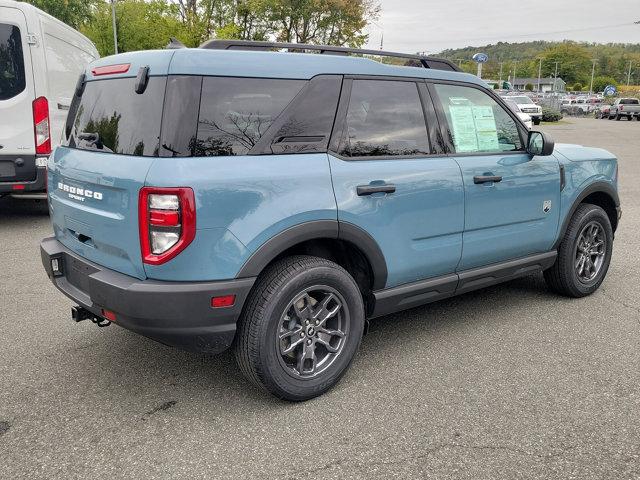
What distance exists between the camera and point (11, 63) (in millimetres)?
6965

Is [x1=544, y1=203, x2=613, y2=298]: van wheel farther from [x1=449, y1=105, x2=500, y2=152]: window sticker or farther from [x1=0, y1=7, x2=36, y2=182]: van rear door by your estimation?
[x1=0, y1=7, x2=36, y2=182]: van rear door

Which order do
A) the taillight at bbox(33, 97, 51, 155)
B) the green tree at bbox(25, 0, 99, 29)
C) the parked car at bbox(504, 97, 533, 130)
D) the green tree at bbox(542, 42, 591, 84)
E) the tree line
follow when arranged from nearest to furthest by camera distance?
the parked car at bbox(504, 97, 533, 130), the taillight at bbox(33, 97, 51, 155), the green tree at bbox(25, 0, 99, 29), the tree line, the green tree at bbox(542, 42, 591, 84)

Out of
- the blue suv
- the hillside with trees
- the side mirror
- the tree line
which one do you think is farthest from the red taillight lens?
the hillside with trees

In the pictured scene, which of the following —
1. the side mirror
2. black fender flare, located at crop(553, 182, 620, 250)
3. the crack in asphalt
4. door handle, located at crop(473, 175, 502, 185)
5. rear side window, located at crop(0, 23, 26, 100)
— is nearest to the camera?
the crack in asphalt

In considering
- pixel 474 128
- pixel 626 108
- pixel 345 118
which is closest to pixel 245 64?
pixel 345 118

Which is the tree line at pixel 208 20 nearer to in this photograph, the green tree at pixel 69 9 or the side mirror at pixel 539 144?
the green tree at pixel 69 9

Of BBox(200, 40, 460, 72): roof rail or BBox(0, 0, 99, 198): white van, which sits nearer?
BBox(200, 40, 460, 72): roof rail

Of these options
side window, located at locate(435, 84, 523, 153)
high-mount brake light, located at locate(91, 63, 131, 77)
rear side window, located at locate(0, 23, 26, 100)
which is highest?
rear side window, located at locate(0, 23, 26, 100)

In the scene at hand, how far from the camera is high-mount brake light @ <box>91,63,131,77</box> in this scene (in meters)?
3.03

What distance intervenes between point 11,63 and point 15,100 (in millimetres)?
439

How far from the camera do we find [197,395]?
3.19 m

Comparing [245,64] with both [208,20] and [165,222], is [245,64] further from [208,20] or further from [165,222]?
[208,20]

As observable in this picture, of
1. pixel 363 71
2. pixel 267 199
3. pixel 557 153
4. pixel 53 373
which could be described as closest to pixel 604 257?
pixel 557 153

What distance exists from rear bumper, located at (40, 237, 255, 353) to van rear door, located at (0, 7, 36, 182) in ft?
16.0
